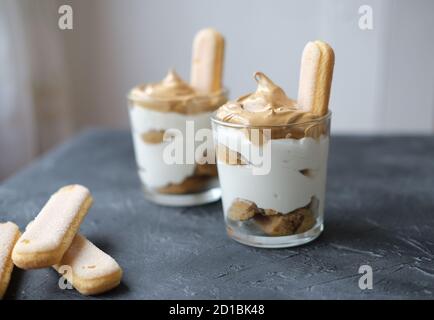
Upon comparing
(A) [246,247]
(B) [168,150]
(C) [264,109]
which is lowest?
(A) [246,247]

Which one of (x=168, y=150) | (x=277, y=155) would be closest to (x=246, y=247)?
(x=277, y=155)

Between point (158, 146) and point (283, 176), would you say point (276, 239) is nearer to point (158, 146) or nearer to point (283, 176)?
point (283, 176)

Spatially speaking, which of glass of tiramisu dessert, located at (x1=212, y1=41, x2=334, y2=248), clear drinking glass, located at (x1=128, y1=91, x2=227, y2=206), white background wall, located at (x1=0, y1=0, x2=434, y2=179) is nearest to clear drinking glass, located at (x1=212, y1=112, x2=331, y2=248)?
glass of tiramisu dessert, located at (x1=212, y1=41, x2=334, y2=248)

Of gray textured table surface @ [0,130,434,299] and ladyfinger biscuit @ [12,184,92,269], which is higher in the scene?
ladyfinger biscuit @ [12,184,92,269]

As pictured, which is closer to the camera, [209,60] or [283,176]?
[283,176]

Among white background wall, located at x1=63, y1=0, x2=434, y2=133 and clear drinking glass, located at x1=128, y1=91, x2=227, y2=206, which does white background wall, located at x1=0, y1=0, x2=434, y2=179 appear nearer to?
white background wall, located at x1=63, y1=0, x2=434, y2=133

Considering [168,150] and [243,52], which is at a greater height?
[243,52]

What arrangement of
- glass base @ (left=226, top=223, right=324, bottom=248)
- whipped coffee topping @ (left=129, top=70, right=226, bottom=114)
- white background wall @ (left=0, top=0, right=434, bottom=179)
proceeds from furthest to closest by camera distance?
white background wall @ (left=0, top=0, right=434, bottom=179) < whipped coffee topping @ (left=129, top=70, right=226, bottom=114) < glass base @ (left=226, top=223, right=324, bottom=248)
